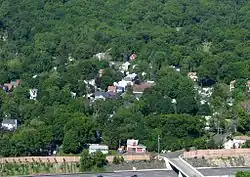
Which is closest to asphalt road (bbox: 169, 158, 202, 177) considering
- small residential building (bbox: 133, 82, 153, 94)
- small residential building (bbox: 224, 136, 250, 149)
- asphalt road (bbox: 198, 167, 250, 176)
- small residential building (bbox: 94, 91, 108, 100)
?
asphalt road (bbox: 198, 167, 250, 176)

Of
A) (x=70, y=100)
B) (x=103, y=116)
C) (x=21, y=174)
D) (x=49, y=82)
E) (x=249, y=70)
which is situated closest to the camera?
(x=21, y=174)

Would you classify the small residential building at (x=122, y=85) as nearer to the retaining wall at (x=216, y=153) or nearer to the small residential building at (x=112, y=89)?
the small residential building at (x=112, y=89)

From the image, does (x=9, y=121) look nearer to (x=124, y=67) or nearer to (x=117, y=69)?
(x=117, y=69)

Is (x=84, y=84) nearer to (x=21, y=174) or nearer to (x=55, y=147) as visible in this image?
(x=55, y=147)

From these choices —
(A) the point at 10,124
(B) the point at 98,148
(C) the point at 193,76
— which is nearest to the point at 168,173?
(B) the point at 98,148

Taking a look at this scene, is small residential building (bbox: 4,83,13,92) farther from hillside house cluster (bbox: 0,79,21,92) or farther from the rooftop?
the rooftop

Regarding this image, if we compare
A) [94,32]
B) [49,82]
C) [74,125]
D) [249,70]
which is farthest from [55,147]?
[94,32]
